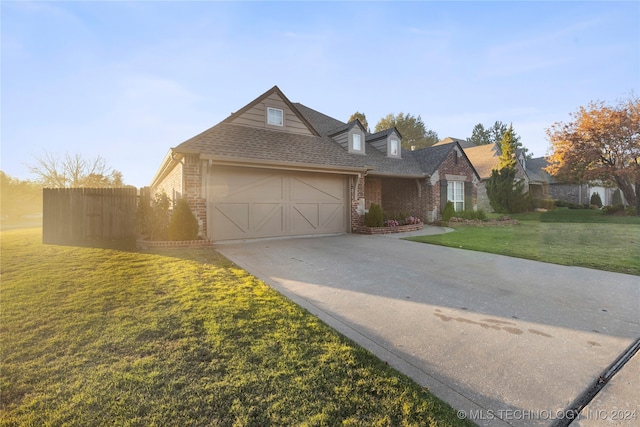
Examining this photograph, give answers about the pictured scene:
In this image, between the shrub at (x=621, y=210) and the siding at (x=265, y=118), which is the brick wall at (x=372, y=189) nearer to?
the siding at (x=265, y=118)

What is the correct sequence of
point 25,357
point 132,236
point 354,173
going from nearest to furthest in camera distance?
point 25,357, point 132,236, point 354,173

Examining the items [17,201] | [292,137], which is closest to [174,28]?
[292,137]

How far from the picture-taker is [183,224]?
8250mm

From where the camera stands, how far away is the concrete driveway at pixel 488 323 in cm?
202

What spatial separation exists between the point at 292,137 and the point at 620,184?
23.4 metres

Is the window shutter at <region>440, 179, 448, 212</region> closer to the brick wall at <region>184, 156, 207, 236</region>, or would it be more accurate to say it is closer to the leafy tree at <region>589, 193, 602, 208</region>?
the brick wall at <region>184, 156, 207, 236</region>

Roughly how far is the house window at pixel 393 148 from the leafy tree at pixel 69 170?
28169mm

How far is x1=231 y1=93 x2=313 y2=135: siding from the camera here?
1081 centimetres

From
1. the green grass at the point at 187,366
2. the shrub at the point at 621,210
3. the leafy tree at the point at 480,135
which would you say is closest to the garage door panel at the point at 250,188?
the green grass at the point at 187,366

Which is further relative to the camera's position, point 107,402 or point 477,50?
point 477,50

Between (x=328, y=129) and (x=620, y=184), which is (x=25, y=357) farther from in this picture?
(x=620, y=184)

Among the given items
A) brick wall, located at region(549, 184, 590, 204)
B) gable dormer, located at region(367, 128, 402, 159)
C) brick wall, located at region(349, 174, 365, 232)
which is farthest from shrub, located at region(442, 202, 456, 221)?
brick wall, located at region(549, 184, 590, 204)

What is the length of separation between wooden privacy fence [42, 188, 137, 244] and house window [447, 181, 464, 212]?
16170mm

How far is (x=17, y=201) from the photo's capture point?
99.0 ft
